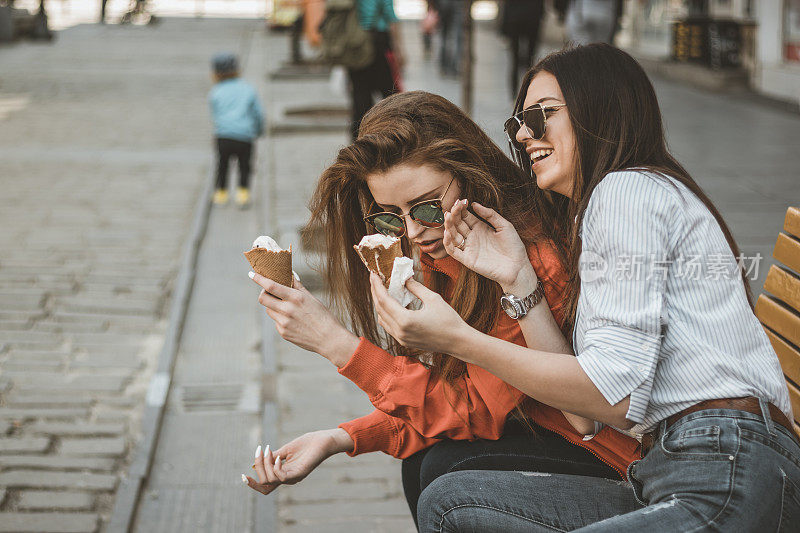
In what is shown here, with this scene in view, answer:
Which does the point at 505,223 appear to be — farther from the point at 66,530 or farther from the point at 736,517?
the point at 66,530

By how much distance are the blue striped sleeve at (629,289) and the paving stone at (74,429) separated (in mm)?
2895

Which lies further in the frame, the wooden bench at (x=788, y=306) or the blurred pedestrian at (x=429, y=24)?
the blurred pedestrian at (x=429, y=24)

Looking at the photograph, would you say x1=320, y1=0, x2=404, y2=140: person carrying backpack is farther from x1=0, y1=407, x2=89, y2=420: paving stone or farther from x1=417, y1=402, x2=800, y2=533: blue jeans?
x1=417, y1=402, x2=800, y2=533: blue jeans

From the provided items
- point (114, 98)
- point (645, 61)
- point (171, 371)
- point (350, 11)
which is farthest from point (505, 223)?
point (645, 61)

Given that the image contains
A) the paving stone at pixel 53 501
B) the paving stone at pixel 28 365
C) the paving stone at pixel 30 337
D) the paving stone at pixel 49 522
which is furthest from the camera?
the paving stone at pixel 30 337

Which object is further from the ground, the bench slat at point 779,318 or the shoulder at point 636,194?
the shoulder at point 636,194

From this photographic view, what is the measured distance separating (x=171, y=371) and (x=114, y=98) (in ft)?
37.4

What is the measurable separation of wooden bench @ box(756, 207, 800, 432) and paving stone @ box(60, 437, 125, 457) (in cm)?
273

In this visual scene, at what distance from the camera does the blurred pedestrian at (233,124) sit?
8461mm

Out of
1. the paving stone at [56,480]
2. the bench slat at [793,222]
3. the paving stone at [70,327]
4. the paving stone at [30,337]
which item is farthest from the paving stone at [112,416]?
the bench slat at [793,222]

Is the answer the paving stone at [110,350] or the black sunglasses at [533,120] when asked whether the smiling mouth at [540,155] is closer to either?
the black sunglasses at [533,120]

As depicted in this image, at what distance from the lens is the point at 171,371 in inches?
190

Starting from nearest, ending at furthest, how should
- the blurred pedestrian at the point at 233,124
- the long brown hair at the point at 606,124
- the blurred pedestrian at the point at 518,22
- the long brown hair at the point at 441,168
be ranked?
1. the long brown hair at the point at 606,124
2. the long brown hair at the point at 441,168
3. the blurred pedestrian at the point at 233,124
4. the blurred pedestrian at the point at 518,22

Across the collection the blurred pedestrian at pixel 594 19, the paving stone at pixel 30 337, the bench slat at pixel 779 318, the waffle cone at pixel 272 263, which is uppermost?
the blurred pedestrian at pixel 594 19
